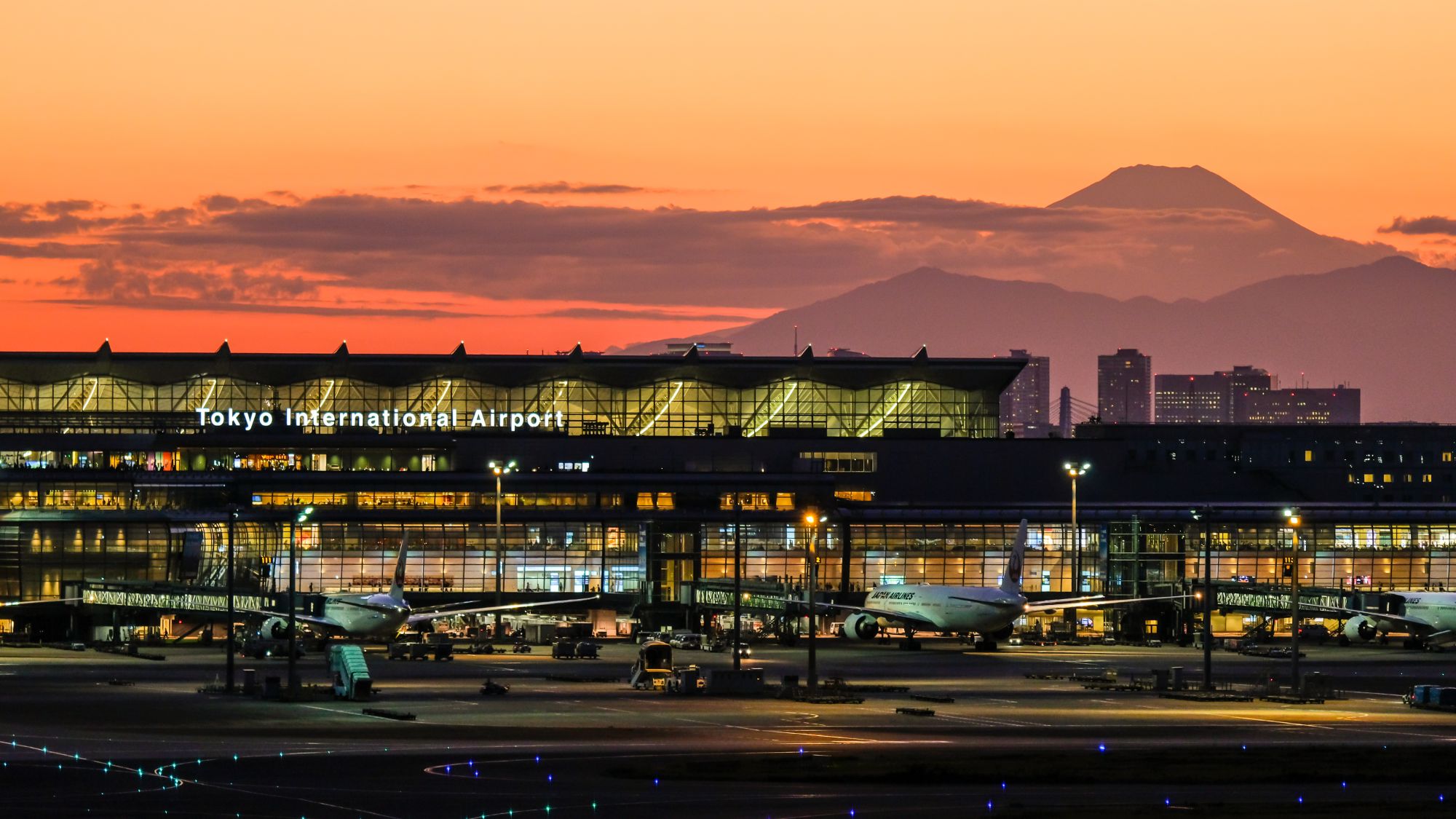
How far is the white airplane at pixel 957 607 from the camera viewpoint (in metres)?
142

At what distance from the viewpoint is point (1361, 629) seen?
156 meters

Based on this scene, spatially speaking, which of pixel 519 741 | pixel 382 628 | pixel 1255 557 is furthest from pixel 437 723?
pixel 1255 557

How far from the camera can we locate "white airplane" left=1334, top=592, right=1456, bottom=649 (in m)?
147

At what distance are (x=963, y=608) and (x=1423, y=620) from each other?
33693 mm

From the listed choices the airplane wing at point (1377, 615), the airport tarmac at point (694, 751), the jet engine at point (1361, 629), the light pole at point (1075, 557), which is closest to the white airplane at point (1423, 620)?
the airplane wing at point (1377, 615)

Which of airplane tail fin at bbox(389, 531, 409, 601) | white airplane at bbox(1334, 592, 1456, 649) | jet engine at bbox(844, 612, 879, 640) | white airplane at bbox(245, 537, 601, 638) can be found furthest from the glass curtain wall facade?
white airplane at bbox(245, 537, 601, 638)

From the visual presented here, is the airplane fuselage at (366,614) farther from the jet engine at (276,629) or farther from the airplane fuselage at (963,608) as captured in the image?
the airplane fuselage at (963,608)

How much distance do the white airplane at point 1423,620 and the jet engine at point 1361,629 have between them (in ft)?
0.47

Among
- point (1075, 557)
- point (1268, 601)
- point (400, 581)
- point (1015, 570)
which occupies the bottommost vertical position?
point (1268, 601)

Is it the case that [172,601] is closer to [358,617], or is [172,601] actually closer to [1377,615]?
[358,617]

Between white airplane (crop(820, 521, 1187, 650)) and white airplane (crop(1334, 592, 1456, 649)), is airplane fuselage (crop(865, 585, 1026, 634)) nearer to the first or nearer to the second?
white airplane (crop(820, 521, 1187, 650))

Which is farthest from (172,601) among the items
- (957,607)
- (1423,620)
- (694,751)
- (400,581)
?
(1423,620)

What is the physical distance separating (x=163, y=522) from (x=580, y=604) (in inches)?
1465

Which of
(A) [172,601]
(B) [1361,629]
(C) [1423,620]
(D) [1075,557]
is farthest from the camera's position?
(D) [1075,557]
